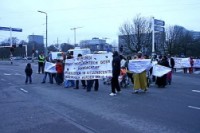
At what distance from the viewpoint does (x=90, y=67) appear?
17.1 m

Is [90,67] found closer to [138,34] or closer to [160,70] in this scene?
[160,70]

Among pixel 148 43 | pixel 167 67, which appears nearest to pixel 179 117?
pixel 167 67

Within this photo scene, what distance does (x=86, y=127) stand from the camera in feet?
27.3

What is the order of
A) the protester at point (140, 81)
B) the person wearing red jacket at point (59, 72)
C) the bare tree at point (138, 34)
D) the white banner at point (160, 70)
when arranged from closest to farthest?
the protester at point (140, 81)
the white banner at point (160, 70)
the person wearing red jacket at point (59, 72)
the bare tree at point (138, 34)

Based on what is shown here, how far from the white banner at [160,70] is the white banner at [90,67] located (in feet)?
10.7

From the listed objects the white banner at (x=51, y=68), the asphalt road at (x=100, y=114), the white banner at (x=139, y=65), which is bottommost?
the asphalt road at (x=100, y=114)

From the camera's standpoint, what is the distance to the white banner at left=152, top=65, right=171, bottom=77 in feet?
59.7

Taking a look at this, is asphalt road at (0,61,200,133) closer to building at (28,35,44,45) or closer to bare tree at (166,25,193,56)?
bare tree at (166,25,193,56)

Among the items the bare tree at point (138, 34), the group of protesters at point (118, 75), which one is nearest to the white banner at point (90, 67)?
the group of protesters at point (118, 75)

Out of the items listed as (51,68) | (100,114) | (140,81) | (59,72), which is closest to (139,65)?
(140,81)

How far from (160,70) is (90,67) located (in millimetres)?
4115

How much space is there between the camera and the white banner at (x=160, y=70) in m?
18.2

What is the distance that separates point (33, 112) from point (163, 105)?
4507 mm

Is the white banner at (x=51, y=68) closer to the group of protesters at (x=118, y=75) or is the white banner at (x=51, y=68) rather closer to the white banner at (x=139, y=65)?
the group of protesters at (x=118, y=75)
